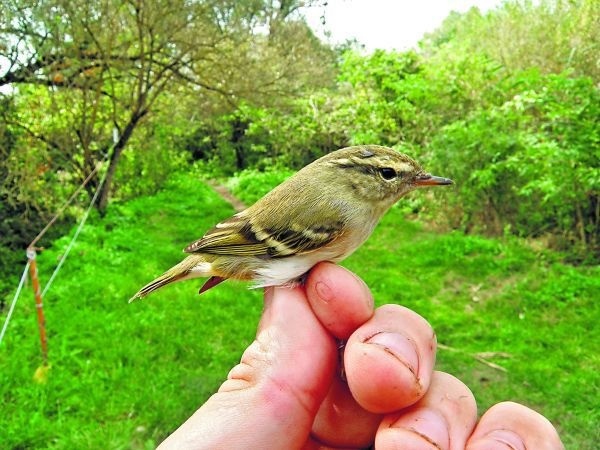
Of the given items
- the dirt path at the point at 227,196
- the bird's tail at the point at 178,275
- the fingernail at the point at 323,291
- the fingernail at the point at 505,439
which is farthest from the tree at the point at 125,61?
the fingernail at the point at 505,439

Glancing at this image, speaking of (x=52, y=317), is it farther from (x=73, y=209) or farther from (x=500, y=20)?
(x=500, y=20)

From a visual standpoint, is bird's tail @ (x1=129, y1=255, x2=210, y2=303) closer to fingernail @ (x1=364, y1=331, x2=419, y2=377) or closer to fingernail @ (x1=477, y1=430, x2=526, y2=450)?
fingernail @ (x1=364, y1=331, x2=419, y2=377)

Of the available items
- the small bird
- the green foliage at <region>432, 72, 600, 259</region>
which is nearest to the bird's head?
the small bird

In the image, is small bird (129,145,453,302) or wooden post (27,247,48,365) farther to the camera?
wooden post (27,247,48,365)

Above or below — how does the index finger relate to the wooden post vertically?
below

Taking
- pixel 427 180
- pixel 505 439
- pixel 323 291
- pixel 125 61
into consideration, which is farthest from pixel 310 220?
pixel 125 61

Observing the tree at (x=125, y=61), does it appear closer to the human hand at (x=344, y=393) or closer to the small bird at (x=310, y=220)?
the small bird at (x=310, y=220)
